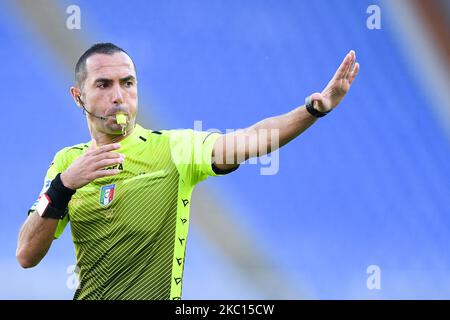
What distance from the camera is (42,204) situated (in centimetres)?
409

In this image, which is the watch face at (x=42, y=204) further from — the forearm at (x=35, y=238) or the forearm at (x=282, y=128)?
the forearm at (x=282, y=128)

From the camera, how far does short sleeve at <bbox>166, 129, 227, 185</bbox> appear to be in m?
4.16

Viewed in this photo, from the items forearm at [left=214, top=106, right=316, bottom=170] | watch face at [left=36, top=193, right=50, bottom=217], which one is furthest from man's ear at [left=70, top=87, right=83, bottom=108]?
forearm at [left=214, top=106, right=316, bottom=170]

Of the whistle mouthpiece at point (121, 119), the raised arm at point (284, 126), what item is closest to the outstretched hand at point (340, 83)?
the raised arm at point (284, 126)

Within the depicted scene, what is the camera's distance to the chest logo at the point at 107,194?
4.30 metres

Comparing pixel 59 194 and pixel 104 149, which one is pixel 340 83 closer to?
pixel 104 149

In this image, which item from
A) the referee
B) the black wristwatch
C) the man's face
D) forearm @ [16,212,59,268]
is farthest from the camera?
the man's face

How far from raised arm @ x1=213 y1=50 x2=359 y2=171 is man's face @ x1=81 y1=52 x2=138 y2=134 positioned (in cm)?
75

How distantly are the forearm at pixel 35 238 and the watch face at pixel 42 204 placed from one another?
0.11ft

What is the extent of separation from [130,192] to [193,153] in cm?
42

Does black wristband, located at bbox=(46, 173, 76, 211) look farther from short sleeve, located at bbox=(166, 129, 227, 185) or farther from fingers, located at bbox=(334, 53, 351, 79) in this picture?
fingers, located at bbox=(334, 53, 351, 79)

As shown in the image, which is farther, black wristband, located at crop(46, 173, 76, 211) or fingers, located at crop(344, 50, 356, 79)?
black wristband, located at crop(46, 173, 76, 211)
